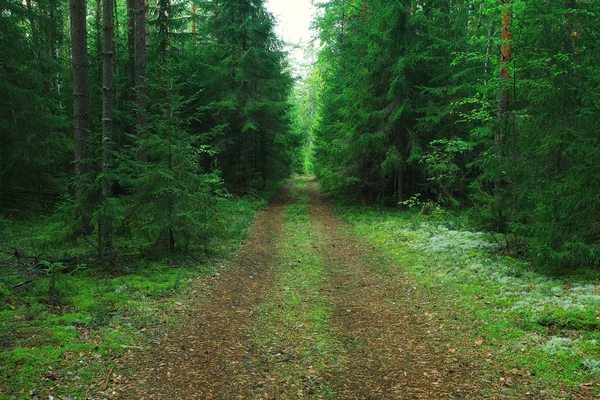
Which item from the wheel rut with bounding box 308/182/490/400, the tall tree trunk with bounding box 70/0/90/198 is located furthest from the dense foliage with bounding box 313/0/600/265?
the tall tree trunk with bounding box 70/0/90/198

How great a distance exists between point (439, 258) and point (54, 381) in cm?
871

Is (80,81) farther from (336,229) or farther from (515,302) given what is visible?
(515,302)

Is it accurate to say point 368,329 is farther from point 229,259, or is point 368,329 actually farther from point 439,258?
point 229,259

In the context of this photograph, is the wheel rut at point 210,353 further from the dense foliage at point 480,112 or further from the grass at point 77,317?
the dense foliage at point 480,112

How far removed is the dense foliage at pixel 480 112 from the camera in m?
7.52

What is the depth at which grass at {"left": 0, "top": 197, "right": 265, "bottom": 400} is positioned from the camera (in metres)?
4.25

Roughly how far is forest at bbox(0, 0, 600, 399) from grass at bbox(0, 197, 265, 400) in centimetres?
3

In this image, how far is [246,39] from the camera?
74.3 ft

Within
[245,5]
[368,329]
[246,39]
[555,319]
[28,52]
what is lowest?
[368,329]

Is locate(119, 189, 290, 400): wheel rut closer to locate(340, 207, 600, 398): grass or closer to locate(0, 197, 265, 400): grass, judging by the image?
locate(0, 197, 265, 400): grass

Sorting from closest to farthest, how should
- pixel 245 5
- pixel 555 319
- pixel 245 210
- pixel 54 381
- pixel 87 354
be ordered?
pixel 54 381 → pixel 87 354 → pixel 555 319 → pixel 245 210 → pixel 245 5

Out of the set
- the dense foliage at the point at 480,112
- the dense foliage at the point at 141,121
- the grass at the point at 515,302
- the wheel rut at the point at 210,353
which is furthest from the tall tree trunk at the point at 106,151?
the dense foliage at the point at 480,112

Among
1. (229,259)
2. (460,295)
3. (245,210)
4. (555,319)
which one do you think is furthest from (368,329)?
(245,210)

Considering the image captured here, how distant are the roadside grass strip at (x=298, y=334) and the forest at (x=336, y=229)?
41 millimetres
